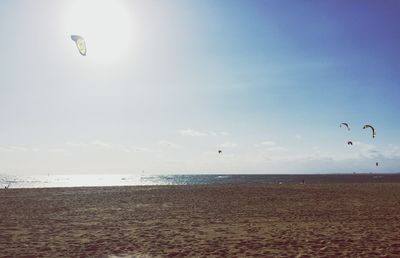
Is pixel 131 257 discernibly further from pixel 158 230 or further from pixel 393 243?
pixel 393 243

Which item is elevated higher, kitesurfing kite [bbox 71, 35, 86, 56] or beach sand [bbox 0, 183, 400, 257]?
kitesurfing kite [bbox 71, 35, 86, 56]

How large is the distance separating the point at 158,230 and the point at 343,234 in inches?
279

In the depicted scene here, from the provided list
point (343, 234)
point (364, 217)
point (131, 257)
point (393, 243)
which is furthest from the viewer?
point (364, 217)

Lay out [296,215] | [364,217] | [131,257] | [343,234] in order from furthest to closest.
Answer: [296,215] → [364,217] → [343,234] → [131,257]

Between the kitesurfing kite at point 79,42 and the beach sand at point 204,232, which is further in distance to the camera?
the kitesurfing kite at point 79,42

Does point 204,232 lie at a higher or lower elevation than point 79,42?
lower

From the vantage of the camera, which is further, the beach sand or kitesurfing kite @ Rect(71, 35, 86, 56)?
kitesurfing kite @ Rect(71, 35, 86, 56)

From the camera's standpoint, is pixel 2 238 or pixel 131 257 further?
pixel 2 238

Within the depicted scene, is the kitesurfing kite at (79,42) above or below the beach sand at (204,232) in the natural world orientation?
above

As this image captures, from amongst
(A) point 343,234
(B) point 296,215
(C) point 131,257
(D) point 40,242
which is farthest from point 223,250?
(B) point 296,215

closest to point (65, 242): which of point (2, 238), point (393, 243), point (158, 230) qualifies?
point (2, 238)

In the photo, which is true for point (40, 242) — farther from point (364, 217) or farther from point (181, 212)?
point (364, 217)

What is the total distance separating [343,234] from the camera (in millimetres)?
14594

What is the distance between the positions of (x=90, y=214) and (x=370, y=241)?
14.5 metres
